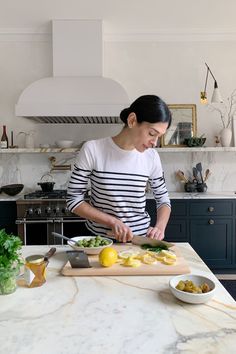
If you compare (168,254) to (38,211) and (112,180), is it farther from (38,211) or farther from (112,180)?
(38,211)

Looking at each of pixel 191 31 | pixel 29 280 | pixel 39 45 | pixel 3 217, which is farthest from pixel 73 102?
pixel 29 280

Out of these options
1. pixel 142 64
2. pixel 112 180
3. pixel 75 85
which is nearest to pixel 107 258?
pixel 112 180

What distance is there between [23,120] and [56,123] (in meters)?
0.41

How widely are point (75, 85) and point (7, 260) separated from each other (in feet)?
8.65

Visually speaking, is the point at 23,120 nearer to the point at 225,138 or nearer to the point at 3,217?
the point at 3,217

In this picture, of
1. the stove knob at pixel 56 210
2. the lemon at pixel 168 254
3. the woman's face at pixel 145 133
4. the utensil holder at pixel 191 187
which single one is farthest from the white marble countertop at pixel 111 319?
the utensil holder at pixel 191 187

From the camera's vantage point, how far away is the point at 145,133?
1.62 meters

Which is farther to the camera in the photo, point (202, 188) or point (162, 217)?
point (202, 188)

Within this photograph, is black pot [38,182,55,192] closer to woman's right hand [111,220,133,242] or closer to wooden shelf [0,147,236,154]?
wooden shelf [0,147,236,154]

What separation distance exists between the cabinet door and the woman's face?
204cm

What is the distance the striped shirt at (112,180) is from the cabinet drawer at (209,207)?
5.98 feet

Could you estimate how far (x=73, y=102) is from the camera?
336 centimetres

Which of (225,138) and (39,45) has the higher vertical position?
(39,45)

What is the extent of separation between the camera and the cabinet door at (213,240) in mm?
3490
